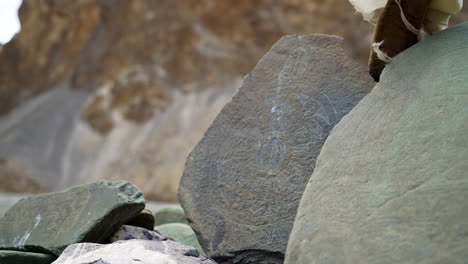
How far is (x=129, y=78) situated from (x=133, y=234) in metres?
A: 5.00

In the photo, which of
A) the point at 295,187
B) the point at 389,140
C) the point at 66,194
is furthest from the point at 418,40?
the point at 66,194

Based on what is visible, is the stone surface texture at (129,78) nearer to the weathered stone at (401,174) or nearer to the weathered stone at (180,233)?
the weathered stone at (180,233)

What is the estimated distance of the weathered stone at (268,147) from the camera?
4.82 feet

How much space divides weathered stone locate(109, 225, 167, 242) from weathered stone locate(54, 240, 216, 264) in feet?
0.66

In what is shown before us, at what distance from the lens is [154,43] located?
6.41 metres

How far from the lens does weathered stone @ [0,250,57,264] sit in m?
1.50

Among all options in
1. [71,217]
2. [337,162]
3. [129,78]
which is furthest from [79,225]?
[129,78]

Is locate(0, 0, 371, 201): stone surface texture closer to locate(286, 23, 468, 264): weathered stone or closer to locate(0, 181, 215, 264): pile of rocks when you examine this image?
locate(0, 181, 215, 264): pile of rocks

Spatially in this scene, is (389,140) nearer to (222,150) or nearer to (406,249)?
(406,249)

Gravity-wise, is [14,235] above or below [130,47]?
below

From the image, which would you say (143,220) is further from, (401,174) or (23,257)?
(401,174)

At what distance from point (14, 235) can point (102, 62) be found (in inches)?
202

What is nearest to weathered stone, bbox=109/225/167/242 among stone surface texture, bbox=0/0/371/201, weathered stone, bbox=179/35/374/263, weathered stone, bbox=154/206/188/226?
weathered stone, bbox=179/35/374/263

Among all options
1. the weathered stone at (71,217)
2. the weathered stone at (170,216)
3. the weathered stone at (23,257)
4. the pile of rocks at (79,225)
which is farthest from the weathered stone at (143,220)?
the weathered stone at (170,216)
